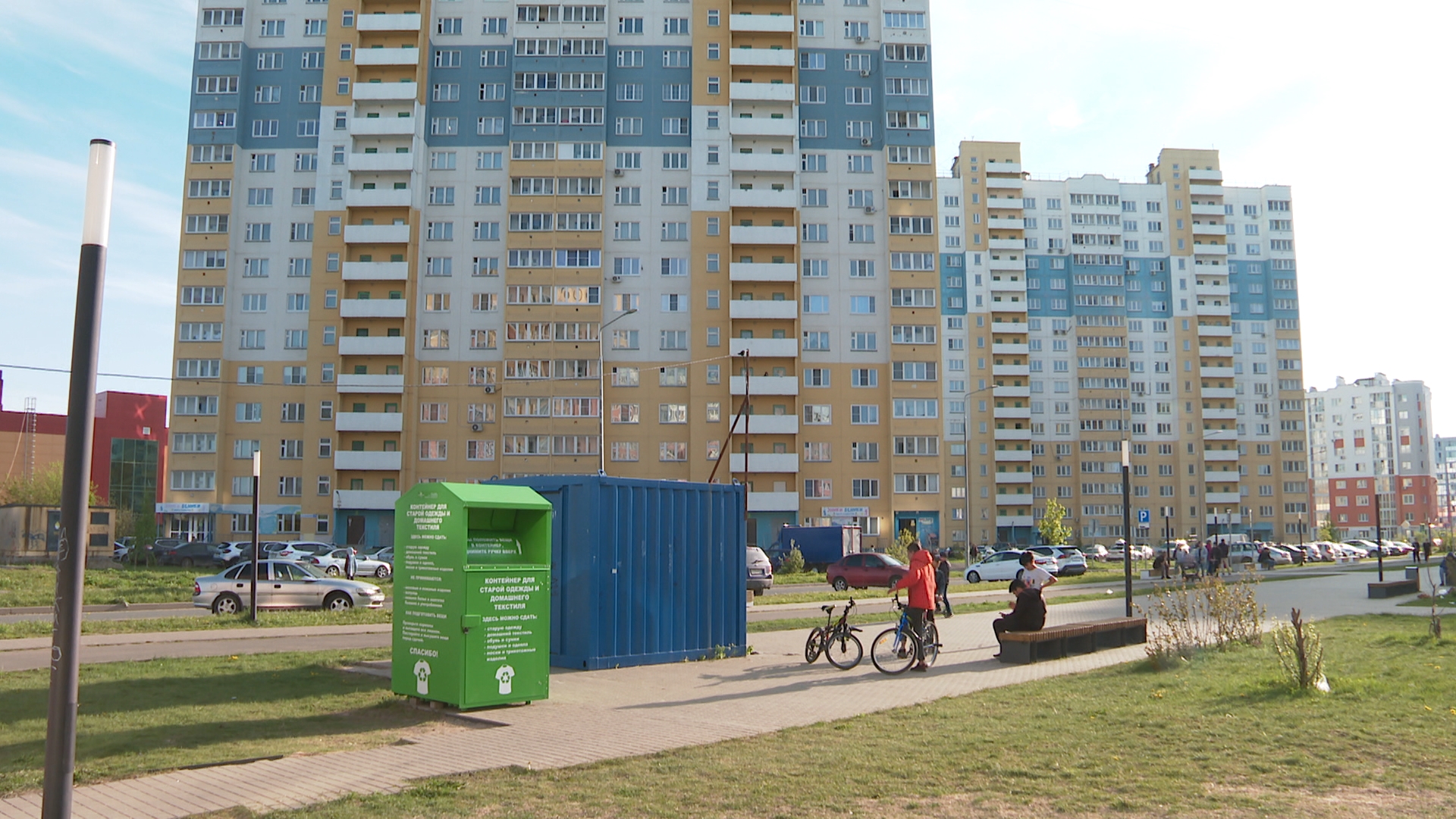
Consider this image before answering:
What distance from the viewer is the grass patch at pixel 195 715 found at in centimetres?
875

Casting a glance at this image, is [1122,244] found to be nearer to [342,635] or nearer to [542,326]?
[542,326]

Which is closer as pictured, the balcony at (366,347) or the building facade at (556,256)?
the balcony at (366,347)

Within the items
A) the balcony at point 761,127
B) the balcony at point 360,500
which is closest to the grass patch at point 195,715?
the balcony at point 360,500

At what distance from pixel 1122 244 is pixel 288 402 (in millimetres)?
86066

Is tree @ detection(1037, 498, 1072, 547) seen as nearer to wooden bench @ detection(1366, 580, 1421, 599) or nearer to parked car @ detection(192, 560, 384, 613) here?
wooden bench @ detection(1366, 580, 1421, 599)

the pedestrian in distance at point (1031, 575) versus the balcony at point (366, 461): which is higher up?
the balcony at point (366, 461)

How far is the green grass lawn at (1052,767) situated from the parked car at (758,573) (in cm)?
2383

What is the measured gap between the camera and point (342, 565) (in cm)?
4750

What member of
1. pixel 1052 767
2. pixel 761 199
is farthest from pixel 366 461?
pixel 1052 767

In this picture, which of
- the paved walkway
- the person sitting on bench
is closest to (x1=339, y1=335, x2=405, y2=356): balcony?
the paved walkway

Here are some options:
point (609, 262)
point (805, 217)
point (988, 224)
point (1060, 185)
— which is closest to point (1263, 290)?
point (1060, 185)

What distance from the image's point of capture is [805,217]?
249 feet

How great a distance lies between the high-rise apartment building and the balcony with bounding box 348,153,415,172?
428 ft

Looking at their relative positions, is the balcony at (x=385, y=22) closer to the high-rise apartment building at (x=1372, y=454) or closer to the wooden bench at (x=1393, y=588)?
the wooden bench at (x=1393, y=588)
